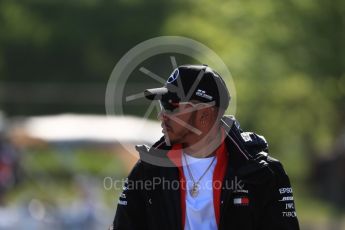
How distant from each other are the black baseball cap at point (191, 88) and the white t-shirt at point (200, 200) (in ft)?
1.10

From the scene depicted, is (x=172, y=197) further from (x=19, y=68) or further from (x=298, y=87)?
(x=19, y=68)

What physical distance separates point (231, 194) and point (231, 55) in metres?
14.1

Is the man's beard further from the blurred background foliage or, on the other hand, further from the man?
the blurred background foliage

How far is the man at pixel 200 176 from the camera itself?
5.34 m

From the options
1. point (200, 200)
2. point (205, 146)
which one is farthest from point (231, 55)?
point (200, 200)

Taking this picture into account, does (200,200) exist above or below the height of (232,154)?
below

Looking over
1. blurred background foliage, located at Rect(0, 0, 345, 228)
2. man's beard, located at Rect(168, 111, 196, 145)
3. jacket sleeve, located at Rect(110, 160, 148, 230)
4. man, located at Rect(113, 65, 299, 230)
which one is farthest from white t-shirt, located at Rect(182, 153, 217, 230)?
blurred background foliage, located at Rect(0, 0, 345, 228)

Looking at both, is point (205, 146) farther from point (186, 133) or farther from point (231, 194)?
point (231, 194)

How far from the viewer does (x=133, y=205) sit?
17.9 ft

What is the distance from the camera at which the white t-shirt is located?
17.5ft

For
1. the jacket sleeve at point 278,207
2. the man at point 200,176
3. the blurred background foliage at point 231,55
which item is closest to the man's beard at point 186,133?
the man at point 200,176

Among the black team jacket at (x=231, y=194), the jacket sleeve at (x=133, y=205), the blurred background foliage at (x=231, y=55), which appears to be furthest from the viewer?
the blurred background foliage at (x=231, y=55)

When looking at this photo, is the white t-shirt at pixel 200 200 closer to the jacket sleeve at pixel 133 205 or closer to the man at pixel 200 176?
the man at pixel 200 176

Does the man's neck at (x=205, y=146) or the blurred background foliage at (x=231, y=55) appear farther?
the blurred background foliage at (x=231, y=55)
